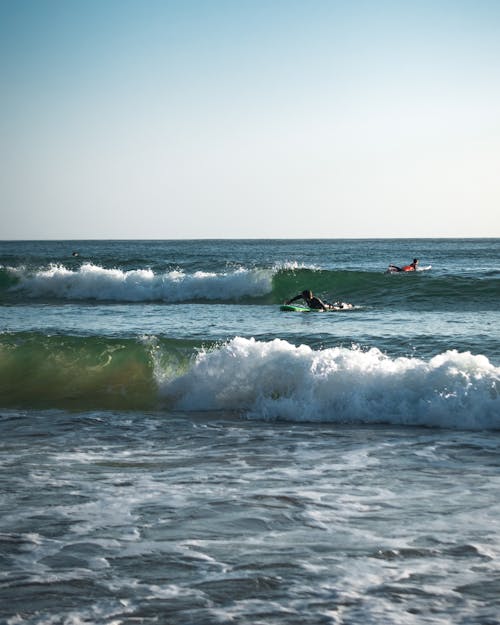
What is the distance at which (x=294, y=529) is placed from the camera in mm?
6371

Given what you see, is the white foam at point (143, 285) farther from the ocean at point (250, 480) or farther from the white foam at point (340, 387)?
the white foam at point (340, 387)

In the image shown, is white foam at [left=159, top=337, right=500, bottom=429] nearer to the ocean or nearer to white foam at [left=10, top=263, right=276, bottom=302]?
the ocean

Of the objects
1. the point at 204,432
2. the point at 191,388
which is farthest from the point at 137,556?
the point at 191,388

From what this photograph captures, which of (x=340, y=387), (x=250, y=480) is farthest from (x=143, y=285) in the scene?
(x=250, y=480)

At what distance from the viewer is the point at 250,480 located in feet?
25.9

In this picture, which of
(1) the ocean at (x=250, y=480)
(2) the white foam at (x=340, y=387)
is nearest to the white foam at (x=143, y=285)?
(1) the ocean at (x=250, y=480)

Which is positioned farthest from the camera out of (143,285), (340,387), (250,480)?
(143,285)

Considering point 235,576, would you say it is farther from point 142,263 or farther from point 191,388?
point 142,263

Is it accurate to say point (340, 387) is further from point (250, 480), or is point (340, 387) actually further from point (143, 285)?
point (143, 285)

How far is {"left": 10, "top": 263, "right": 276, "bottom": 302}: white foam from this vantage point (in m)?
34.7

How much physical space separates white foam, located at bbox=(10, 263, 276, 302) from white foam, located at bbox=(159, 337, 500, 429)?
20586mm

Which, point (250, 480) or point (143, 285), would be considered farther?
point (143, 285)

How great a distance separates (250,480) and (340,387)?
14.3 ft

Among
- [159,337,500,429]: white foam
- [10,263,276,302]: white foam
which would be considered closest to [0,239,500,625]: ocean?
[159,337,500,429]: white foam
